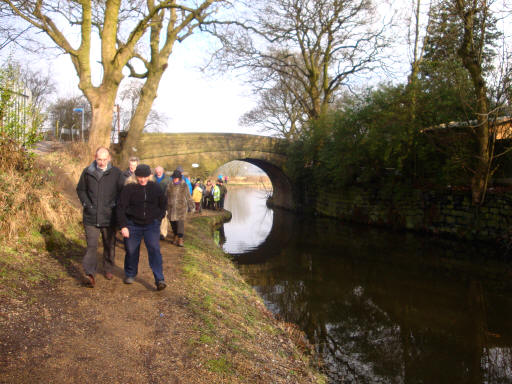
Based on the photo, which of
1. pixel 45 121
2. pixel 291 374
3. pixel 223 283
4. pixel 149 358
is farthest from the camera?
pixel 45 121

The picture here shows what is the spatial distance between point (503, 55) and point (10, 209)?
11.1 meters

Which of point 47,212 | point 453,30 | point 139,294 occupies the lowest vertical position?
point 139,294

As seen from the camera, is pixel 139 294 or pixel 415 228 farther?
pixel 415 228

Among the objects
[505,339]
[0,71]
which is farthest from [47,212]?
[505,339]

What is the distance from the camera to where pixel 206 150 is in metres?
19.0

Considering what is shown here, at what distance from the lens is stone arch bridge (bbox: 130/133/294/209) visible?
17.4m

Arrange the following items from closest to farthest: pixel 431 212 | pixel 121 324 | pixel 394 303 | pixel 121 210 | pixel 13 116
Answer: pixel 121 324
pixel 121 210
pixel 13 116
pixel 394 303
pixel 431 212

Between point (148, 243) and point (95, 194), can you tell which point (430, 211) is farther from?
point (95, 194)

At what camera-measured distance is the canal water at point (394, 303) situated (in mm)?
4402

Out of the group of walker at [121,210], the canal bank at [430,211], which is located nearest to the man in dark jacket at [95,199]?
the group of walker at [121,210]

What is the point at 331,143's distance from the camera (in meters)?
17.2

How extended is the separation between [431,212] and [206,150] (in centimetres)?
1054

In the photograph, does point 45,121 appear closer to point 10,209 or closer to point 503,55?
point 10,209

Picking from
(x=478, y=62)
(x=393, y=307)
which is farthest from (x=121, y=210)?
(x=478, y=62)
